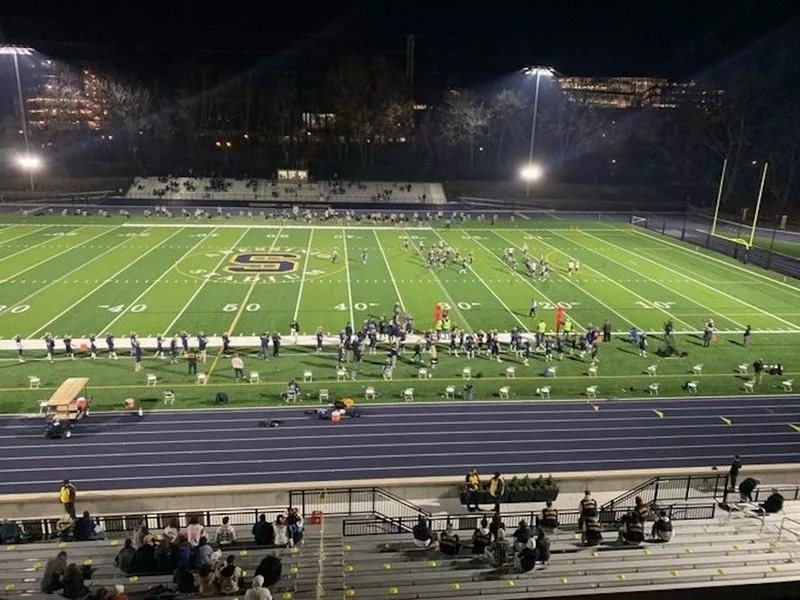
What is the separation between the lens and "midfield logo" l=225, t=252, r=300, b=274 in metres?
39.6

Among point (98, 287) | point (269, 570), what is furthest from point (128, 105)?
point (269, 570)

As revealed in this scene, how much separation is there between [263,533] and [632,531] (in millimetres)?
7127

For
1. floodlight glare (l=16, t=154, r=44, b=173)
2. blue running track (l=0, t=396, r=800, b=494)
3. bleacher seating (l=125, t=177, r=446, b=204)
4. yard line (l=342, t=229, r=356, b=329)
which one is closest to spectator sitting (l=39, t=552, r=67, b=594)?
blue running track (l=0, t=396, r=800, b=494)

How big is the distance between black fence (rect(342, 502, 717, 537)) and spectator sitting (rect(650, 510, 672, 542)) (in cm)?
78

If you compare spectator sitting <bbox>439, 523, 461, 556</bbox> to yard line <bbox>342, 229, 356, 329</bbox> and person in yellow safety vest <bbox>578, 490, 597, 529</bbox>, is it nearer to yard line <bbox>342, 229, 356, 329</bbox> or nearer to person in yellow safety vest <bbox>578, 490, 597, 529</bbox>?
person in yellow safety vest <bbox>578, 490, 597, 529</bbox>

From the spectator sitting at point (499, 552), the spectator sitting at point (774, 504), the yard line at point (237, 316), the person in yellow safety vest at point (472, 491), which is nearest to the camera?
the spectator sitting at point (499, 552)

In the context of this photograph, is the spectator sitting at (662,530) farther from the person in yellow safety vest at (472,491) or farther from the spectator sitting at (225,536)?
the spectator sitting at (225,536)

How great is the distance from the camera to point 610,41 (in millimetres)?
100625

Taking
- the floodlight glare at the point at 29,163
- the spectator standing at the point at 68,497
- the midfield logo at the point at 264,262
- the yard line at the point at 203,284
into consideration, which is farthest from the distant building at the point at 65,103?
the spectator standing at the point at 68,497

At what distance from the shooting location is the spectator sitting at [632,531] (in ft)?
42.3

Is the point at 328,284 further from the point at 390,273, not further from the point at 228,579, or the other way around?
the point at 228,579

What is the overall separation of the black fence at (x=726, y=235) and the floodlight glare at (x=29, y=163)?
59.3 m

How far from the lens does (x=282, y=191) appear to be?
243 ft

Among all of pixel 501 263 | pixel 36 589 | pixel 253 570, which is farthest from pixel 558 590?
pixel 501 263
